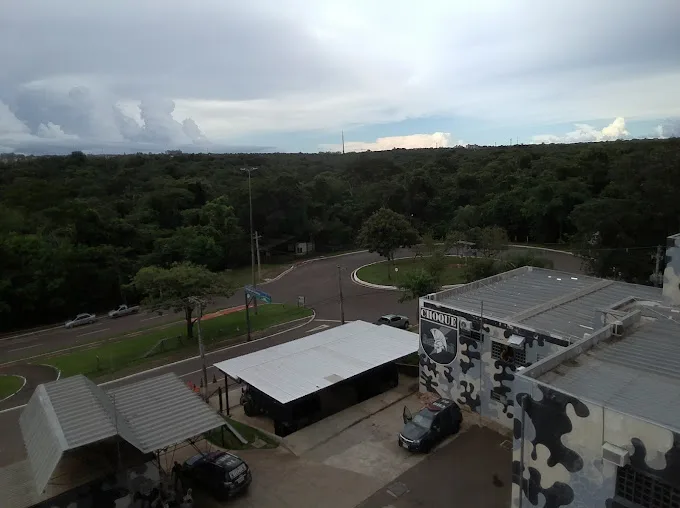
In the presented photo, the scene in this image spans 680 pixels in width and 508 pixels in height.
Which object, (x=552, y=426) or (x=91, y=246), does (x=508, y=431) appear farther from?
(x=91, y=246)

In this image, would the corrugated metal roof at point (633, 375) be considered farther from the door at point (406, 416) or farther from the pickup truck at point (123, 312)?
the pickup truck at point (123, 312)

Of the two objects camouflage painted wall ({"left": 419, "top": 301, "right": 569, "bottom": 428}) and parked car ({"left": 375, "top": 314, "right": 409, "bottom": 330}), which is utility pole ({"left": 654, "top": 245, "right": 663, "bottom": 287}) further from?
camouflage painted wall ({"left": 419, "top": 301, "right": 569, "bottom": 428})

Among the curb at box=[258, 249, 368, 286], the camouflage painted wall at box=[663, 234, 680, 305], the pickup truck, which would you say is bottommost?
the pickup truck

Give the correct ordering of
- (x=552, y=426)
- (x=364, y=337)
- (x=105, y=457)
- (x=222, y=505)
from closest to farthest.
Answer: (x=552, y=426)
(x=105, y=457)
(x=222, y=505)
(x=364, y=337)

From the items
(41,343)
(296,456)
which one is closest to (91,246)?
(41,343)

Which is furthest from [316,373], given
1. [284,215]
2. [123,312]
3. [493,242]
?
[284,215]

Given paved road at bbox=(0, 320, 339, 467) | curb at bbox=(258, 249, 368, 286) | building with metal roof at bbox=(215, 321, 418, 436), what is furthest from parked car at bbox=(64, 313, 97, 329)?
building with metal roof at bbox=(215, 321, 418, 436)
